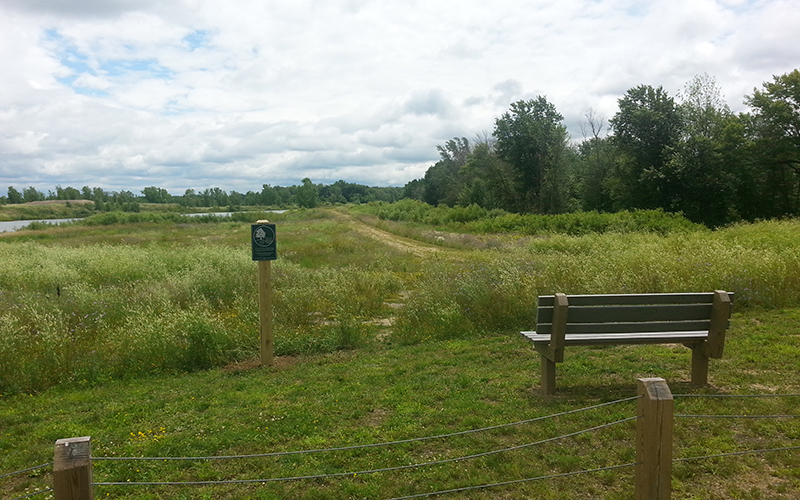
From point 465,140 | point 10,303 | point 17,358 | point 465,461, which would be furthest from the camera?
point 465,140

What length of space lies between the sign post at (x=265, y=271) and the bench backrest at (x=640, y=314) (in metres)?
4.16

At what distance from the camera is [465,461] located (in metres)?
3.92

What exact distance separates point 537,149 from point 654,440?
4904cm

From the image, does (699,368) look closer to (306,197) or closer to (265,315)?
(265,315)

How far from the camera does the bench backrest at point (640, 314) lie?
5047mm

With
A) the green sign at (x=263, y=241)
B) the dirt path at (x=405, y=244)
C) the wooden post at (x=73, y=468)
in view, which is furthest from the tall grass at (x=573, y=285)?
the dirt path at (x=405, y=244)

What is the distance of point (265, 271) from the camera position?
7.77 meters

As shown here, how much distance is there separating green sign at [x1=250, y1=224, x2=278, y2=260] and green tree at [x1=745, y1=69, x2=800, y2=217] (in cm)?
3475

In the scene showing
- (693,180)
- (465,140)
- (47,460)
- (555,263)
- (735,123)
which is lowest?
(47,460)

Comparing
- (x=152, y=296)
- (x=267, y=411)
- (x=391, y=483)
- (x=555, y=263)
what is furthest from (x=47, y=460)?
(x=555, y=263)

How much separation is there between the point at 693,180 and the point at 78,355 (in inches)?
1429

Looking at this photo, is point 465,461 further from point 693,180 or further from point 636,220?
point 693,180

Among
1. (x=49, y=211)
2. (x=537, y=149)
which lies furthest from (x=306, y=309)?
(x=49, y=211)

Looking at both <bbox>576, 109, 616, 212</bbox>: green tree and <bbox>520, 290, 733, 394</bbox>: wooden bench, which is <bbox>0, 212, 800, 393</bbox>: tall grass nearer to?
<bbox>520, 290, 733, 394</bbox>: wooden bench
